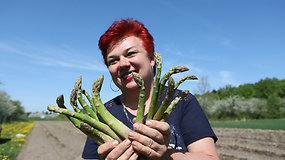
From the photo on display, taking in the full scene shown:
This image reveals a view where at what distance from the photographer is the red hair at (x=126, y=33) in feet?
7.62

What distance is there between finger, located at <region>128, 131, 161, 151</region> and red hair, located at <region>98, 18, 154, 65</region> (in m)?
1.12

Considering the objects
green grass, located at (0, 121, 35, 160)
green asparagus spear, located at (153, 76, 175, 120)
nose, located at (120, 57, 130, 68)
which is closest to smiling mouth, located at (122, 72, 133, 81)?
nose, located at (120, 57, 130, 68)

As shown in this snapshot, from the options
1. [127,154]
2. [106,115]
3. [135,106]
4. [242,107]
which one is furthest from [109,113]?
[242,107]

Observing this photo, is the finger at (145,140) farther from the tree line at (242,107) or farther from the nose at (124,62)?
the tree line at (242,107)

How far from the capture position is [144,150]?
147cm

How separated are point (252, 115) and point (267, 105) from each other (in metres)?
5.10

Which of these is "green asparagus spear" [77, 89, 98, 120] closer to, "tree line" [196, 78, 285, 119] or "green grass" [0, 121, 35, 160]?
"green grass" [0, 121, 35, 160]

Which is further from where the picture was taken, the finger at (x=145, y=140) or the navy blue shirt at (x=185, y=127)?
the navy blue shirt at (x=185, y=127)

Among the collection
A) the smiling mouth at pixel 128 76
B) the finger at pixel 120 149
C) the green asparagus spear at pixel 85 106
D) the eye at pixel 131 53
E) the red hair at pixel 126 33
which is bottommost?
the finger at pixel 120 149

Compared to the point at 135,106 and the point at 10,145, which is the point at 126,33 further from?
the point at 10,145

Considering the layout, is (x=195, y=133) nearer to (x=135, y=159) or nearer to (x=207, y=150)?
(x=207, y=150)

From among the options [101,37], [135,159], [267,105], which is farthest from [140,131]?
[267,105]

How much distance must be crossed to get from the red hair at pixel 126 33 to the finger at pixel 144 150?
1.16 metres

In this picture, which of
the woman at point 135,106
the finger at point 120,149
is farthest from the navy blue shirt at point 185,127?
the finger at point 120,149
